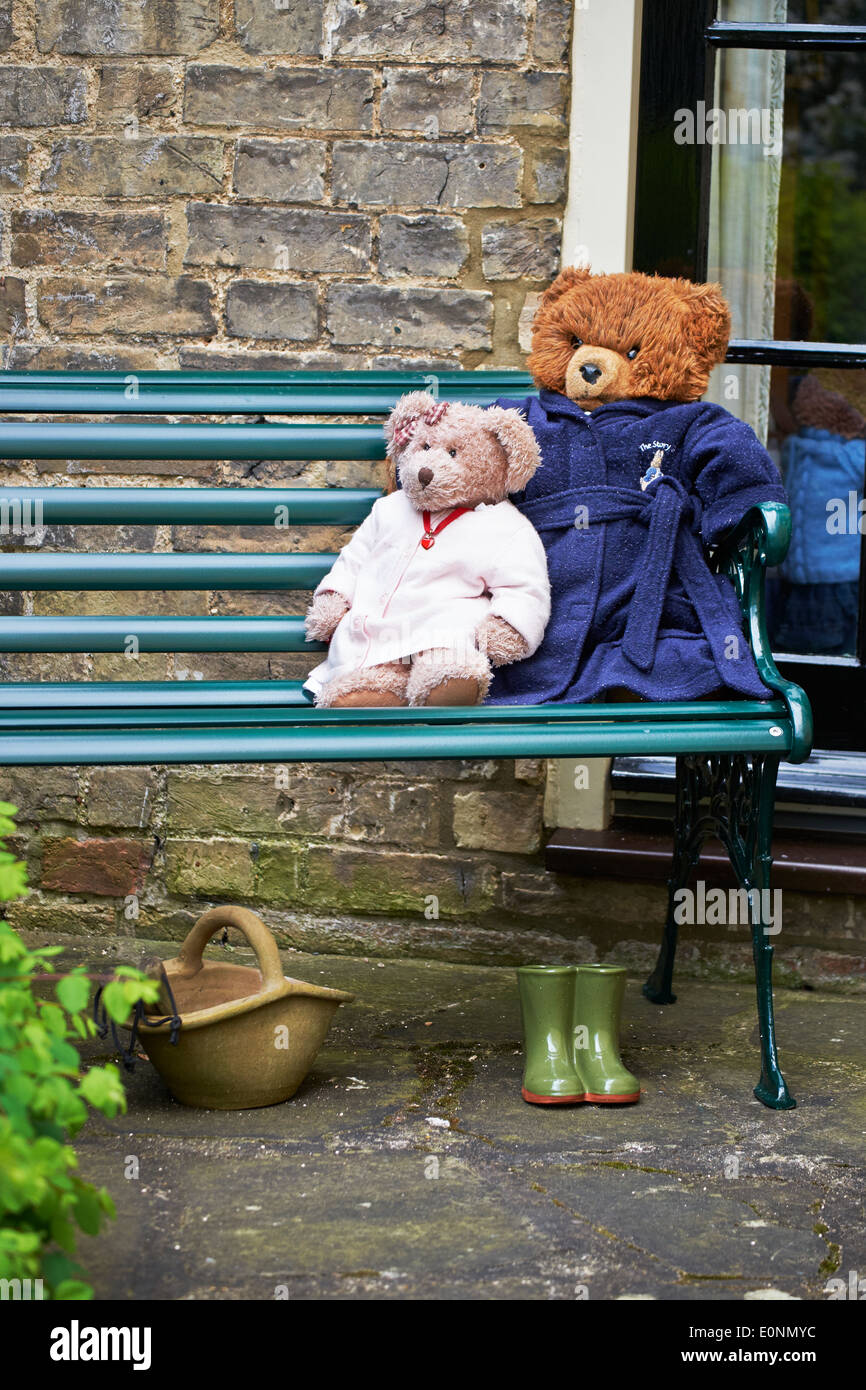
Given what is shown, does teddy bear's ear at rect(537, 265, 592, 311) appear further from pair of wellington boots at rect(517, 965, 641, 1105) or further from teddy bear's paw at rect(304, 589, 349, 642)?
pair of wellington boots at rect(517, 965, 641, 1105)

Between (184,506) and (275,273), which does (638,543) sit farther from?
(275,273)

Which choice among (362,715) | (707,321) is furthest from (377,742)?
(707,321)

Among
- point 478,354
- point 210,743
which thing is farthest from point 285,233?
point 210,743

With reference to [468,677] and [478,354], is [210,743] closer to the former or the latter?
[468,677]

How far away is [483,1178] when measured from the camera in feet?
6.57

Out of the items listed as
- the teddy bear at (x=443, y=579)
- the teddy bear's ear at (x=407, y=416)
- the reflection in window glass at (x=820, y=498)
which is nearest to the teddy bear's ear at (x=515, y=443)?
the teddy bear at (x=443, y=579)

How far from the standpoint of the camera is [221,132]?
3.07m

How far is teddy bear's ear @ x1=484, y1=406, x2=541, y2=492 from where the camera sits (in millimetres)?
2459

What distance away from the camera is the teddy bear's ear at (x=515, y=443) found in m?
2.46

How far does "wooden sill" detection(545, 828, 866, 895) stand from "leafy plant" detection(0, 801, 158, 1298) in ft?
5.29

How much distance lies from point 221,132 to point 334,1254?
2348 mm

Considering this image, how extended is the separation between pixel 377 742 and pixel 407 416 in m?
0.72

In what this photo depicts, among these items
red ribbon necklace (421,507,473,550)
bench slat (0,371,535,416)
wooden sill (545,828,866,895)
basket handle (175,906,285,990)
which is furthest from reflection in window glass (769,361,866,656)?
basket handle (175,906,285,990)
